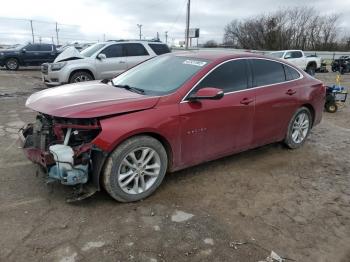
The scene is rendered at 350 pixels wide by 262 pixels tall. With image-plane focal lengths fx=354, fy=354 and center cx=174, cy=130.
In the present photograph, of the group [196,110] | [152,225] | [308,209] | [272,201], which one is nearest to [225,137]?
[196,110]

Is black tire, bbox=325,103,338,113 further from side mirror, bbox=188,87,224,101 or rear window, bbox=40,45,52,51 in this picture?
rear window, bbox=40,45,52,51

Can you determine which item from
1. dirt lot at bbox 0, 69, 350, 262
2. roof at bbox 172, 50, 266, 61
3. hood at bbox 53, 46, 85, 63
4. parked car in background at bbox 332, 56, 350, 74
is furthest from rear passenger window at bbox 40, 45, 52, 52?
parked car in background at bbox 332, 56, 350, 74

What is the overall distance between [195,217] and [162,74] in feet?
6.15

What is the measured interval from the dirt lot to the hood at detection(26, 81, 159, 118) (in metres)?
0.97

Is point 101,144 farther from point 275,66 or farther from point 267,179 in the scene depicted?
point 275,66

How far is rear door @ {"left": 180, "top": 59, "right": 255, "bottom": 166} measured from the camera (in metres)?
4.05

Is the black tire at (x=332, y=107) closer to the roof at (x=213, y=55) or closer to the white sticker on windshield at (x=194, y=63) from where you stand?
the roof at (x=213, y=55)

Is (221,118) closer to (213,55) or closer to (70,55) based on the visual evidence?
(213,55)

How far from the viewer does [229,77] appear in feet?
14.9

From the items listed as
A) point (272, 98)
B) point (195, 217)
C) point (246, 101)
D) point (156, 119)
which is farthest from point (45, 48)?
point (195, 217)

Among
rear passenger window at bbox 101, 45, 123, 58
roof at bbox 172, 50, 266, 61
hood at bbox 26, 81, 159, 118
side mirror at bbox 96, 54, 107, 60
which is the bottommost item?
hood at bbox 26, 81, 159, 118

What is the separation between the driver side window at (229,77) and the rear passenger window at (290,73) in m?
0.99

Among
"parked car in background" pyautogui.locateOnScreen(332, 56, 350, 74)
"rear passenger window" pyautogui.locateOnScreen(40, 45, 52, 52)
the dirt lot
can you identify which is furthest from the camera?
"parked car in background" pyautogui.locateOnScreen(332, 56, 350, 74)

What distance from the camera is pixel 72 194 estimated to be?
3.67 meters
